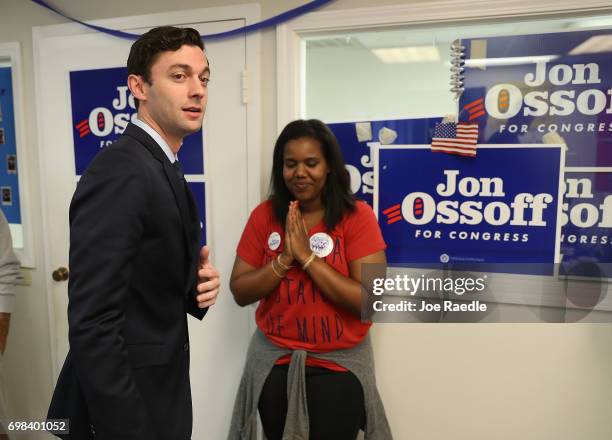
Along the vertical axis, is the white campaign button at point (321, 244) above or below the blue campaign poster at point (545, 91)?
below

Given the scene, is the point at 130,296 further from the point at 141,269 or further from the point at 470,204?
the point at 470,204

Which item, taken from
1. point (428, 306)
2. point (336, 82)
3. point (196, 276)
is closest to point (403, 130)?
point (336, 82)

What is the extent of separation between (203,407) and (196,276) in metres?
1.36

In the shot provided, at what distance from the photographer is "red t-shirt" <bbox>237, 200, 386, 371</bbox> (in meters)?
1.64

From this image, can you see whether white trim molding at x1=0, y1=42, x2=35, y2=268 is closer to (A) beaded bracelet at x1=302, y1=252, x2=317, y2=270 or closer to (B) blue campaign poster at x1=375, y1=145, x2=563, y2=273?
(A) beaded bracelet at x1=302, y1=252, x2=317, y2=270

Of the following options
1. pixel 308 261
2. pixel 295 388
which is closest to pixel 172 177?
pixel 308 261

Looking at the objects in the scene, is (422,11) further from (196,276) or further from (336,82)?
(196,276)

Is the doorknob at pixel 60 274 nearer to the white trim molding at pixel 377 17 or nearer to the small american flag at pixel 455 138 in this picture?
the white trim molding at pixel 377 17

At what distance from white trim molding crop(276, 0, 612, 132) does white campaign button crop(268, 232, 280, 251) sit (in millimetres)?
500

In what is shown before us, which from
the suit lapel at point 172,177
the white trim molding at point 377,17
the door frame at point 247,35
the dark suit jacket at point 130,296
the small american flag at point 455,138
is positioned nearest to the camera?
the dark suit jacket at point 130,296

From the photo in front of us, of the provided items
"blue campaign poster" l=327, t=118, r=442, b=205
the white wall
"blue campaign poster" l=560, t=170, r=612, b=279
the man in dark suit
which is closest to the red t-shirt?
"blue campaign poster" l=327, t=118, r=442, b=205

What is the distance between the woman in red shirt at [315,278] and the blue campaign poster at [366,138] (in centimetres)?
21

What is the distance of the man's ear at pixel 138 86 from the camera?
1056 millimetres

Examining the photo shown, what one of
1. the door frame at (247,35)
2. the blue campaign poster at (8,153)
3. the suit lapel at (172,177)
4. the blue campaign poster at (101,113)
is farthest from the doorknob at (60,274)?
the suit lapel at (172,177)
